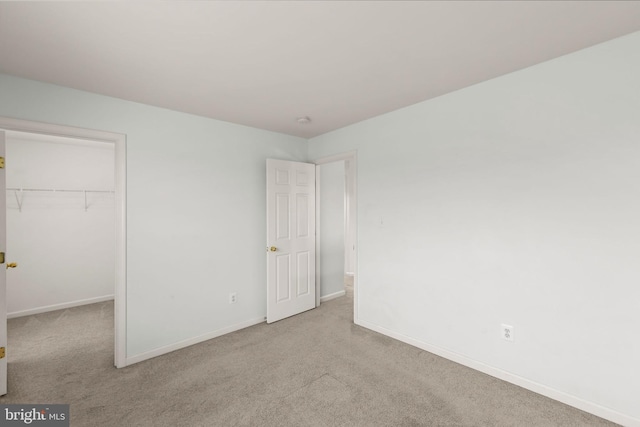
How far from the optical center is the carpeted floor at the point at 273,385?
1.93 meters

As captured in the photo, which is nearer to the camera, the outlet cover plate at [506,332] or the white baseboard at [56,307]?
the outlet cover plate at [506,332]

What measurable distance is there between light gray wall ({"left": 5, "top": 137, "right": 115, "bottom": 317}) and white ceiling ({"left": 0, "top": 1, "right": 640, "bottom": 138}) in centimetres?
254

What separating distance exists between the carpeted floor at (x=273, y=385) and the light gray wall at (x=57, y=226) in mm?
936

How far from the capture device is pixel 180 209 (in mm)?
2994

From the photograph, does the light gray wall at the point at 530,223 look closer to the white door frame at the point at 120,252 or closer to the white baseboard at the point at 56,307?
the white door frame at the point at 120,252

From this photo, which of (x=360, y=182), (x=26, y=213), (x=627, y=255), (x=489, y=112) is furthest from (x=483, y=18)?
(x=26, y=213)

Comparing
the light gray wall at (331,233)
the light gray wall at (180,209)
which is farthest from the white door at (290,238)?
the light gray wall at (331,233)

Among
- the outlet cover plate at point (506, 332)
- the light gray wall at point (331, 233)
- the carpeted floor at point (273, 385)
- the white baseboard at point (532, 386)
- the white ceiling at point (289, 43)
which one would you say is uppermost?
the white ceiling at point (289, 43)

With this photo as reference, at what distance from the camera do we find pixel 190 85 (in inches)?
93.9

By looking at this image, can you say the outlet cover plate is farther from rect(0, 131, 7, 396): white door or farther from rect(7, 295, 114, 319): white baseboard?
rect(7, 295, 114, 319): white baseboard

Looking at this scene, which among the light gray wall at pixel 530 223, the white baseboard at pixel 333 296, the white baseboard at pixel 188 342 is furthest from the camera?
the white baseboard at pixel 333 296

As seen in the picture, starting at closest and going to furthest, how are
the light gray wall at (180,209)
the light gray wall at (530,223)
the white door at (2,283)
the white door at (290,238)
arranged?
the light gray wall at (530,223)
the white door at (2,283)
the light gray wall at (180,209)
the white door at (290,238)

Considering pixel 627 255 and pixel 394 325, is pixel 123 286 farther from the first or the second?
pixel 627 255

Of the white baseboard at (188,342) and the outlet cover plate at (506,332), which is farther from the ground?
the outlet cover plate at (506,332)
